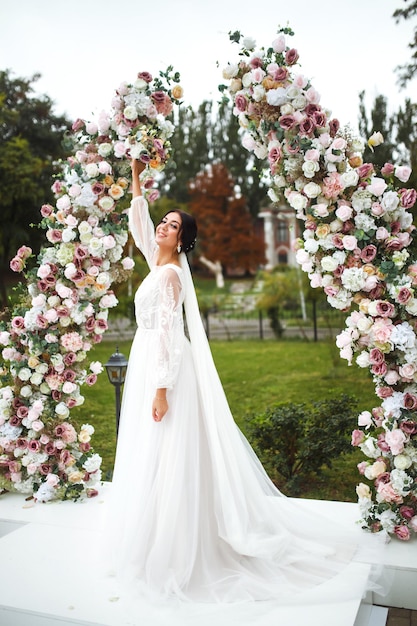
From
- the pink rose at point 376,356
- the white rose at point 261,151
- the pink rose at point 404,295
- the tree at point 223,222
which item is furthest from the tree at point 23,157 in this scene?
the tree at point 223,222

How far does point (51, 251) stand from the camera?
4.30m

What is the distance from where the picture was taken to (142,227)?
361 cm

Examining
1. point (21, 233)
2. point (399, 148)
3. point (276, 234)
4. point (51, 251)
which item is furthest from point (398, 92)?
point (276, 234)

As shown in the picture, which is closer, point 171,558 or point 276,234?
point 171,558

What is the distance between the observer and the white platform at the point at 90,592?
278 cm

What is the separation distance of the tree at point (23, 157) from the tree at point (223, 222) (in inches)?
448

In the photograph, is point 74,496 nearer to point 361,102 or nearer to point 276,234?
point 361,102

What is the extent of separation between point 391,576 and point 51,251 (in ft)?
9.79

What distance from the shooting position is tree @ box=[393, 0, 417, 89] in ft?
27.7

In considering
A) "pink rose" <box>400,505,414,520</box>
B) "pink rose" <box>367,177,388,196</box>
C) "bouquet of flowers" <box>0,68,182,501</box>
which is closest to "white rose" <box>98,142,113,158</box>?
"bouquet of flowers" <box>0,68,182,501</box>

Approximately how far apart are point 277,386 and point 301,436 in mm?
4652

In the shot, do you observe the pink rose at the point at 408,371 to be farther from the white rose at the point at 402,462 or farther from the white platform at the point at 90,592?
the white platform at the point at 90,592

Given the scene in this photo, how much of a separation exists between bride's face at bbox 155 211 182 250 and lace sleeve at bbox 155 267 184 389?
0.18 m

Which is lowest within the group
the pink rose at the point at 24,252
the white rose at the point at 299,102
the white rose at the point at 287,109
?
the pink rose at the point at 24,252
